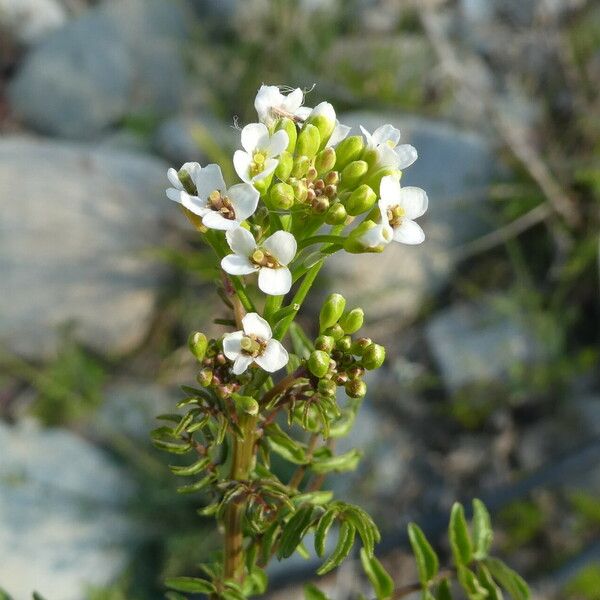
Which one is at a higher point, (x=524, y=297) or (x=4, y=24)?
(x=4, y=24)

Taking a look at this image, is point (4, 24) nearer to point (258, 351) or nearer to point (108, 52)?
point (108, 52)

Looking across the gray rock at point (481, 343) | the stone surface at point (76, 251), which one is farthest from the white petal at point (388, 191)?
the stone surface at point (76, 251)

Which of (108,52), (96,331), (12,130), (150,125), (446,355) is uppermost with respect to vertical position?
(108,52)

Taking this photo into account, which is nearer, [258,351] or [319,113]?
[258,351]

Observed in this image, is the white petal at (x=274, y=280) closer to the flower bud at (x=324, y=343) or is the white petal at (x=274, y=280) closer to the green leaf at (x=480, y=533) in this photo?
the flower bud at (x=324, y=343)

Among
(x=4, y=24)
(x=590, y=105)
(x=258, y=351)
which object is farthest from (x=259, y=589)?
(x=4, y=24)

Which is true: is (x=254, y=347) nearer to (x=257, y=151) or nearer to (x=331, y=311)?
(x=331, y=311)

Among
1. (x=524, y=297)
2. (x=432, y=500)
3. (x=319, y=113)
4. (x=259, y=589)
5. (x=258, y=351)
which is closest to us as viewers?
(x=258, y=351)

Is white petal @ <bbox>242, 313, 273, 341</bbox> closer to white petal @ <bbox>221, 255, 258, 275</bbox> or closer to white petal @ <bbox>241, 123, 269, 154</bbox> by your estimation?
white petal @ <bbox>221, 255, 258, 275</bbox>

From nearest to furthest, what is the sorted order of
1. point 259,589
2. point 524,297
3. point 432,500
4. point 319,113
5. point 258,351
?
point 258,351
point 319,113
point 259,589
point 432,500
point 524,297
